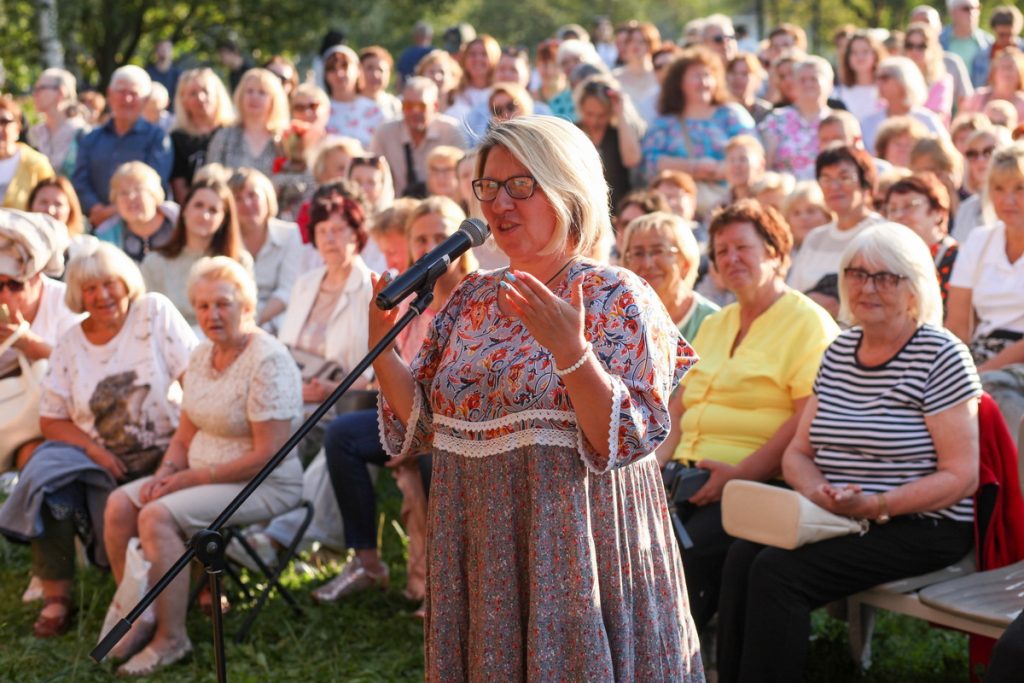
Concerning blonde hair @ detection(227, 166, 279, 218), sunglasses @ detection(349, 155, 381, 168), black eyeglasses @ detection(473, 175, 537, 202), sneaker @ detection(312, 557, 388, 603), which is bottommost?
sneaker @ detection(312, 557, 388, 603)

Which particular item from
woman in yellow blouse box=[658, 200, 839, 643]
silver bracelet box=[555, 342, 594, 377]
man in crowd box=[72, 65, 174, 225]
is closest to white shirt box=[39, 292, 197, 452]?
woman in yellow blouse box=[658, 200, 839, 643]

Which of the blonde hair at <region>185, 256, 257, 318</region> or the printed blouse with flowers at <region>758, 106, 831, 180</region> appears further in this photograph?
the printed blouse with flowers at <region>758, 106, 831, 180</region>

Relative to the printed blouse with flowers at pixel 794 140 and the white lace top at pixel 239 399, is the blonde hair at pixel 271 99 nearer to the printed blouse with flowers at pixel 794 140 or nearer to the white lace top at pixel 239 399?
the printed blouse with flowers at pixel 794 140

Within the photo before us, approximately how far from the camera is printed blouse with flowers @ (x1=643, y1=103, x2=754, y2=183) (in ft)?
30.0

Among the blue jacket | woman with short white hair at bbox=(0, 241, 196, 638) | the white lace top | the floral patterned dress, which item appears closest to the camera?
the floral patterned dress

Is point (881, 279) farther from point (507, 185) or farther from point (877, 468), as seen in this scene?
point (507, 185)

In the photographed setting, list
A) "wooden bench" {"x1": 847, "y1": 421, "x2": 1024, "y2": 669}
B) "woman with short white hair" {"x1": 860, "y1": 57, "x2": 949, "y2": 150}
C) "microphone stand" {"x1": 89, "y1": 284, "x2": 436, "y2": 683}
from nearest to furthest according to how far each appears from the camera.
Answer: "microphone stand" {"x1": 89, "y1": 284, "x2": 436, "y2": 683} → "wooden bench" {"x1": 847, "y1": 421, "x2": 1024, "y2": 669} → "woman with short white hair" {"x1": 860, "y1": 57, "x2": 949, "y2": 150}

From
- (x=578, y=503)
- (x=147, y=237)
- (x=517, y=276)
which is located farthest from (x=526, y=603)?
(x=147, y=237)

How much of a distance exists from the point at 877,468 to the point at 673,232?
144 centimetres

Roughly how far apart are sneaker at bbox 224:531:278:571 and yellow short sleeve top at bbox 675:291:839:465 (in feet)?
6.98

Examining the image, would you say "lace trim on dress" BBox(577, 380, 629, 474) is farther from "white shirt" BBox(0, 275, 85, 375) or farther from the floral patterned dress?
"white shirt" BBox(0, 275, 85, 375)

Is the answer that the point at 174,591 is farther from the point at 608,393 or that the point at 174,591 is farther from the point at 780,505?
the point at 608,393

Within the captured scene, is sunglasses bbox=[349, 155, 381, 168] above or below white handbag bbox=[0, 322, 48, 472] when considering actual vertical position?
above

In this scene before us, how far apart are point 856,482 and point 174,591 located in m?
2.63
